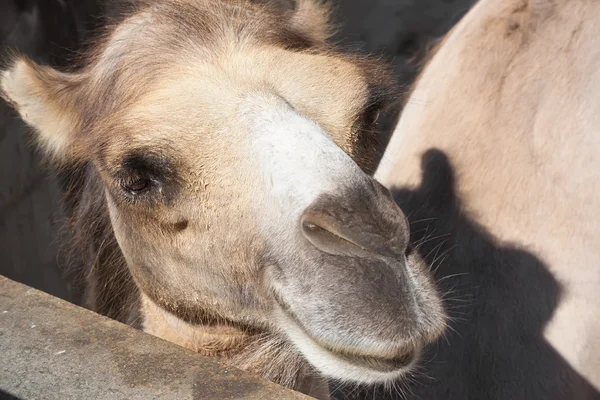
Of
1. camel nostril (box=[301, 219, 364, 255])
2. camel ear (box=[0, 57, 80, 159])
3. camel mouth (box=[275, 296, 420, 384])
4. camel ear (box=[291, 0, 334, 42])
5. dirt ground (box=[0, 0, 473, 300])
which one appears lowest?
dirt ground (box=[0, 0, 473, 300])

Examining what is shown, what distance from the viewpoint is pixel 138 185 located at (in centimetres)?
213

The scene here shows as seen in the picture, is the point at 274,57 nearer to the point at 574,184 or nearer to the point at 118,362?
the point at 118,362

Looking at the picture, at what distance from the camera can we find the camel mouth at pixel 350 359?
1874 millimetres

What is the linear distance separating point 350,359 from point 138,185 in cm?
77

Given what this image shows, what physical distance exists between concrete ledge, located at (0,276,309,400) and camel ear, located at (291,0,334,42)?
132cm

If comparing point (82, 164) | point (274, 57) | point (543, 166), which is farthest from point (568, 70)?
point (82, 164)

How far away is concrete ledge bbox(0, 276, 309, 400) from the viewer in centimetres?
184

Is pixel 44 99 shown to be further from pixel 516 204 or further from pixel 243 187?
pixel 516 204

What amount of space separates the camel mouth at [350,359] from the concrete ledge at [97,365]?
17 cm

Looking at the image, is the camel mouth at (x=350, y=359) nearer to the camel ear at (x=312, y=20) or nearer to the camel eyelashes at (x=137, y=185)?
the camel eyelashes at (x=137, y=185)

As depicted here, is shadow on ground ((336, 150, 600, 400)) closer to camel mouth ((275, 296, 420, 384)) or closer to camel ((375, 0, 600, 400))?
camel ((375, 0, 600, 400))

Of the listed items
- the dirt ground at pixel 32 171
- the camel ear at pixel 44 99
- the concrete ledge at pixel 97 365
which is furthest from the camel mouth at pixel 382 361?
the dirt ground at pixel 32 171

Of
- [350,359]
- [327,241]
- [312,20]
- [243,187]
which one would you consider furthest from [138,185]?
[312,20]

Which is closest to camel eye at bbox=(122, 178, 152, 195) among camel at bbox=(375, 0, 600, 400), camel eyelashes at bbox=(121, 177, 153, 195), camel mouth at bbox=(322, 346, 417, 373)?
camel eyelashes at bbox=(121, 177, 153, 195)
